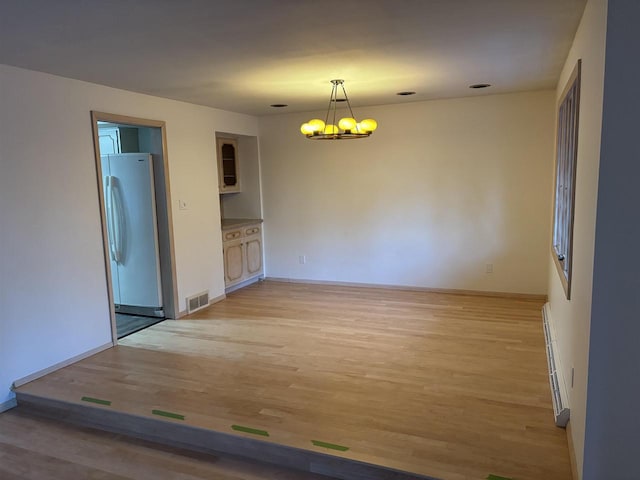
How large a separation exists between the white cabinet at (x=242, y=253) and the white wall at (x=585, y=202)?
13.5 feet

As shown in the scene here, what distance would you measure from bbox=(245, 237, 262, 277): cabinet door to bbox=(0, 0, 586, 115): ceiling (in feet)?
8.12

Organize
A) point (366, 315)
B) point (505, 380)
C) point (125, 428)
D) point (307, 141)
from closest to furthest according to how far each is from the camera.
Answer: point (125, 428)
point (505, 380)
point (366, 315)
point (307, 141)

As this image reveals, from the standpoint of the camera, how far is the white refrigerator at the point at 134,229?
4.79 metres

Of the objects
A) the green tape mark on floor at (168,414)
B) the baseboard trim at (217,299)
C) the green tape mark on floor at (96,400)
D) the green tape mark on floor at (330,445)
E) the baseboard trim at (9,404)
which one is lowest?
the baseboard trim at (9,404)

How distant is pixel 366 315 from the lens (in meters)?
4.89

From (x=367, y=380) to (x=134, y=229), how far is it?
9.96ft

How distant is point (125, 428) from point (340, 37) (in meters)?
2.83

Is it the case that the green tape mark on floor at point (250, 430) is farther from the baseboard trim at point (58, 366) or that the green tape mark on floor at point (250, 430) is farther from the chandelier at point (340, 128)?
the chandelier at point (340, 128)

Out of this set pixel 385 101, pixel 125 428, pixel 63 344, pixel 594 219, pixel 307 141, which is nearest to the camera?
pixel 594 219

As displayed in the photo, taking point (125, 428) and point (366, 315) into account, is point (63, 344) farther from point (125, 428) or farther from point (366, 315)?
point (366, 315)

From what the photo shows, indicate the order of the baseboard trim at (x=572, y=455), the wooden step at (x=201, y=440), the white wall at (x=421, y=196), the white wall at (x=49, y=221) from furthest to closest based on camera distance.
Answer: the white wall at (x=421, y=196) → the white wall at (x=49, y=221) → the wooden step at (x=201, y=440) → the baseboard trim at (x=572, y=455)

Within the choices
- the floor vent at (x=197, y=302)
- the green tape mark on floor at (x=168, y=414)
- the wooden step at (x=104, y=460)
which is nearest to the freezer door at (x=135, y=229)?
the floor vent at (x=197, y=302)

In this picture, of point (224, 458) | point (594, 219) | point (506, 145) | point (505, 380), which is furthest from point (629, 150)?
point (506, 145)

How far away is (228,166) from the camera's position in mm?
6340
